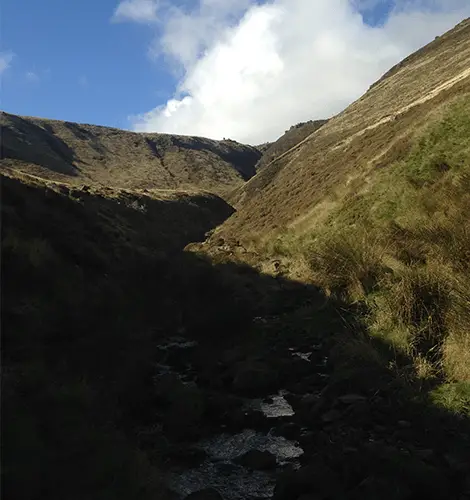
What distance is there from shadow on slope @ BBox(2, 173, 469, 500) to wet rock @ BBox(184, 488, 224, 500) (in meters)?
0.37

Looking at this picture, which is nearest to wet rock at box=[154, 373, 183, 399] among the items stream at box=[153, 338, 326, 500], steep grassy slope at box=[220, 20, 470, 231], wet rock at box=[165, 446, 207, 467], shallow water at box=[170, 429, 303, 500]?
stream at box=[153, 338, 326, 500]

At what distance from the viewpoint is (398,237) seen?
41.8ft

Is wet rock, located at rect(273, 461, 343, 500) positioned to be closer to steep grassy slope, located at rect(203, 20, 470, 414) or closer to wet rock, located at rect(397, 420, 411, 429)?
wet rock, located at rect(397, 420, 411, 429)

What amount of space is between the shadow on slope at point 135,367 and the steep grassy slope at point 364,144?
297 inches

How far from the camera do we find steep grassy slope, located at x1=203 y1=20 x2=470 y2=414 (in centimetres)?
820

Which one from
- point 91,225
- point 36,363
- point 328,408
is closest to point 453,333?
point 328,408

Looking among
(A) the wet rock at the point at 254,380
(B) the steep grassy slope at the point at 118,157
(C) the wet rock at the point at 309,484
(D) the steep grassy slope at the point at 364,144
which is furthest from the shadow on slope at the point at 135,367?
(B) the steep grassy slope at the point at 118,157

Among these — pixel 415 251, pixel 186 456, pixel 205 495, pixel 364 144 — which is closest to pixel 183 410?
pixel 186 456

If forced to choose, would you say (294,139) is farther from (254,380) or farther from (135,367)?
(254,380)

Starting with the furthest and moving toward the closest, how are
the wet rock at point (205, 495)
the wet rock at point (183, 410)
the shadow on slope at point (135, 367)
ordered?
the wet rock at point (183, 410), the wet rock at point (205, 495), the shadow on slope at point (135, 367)

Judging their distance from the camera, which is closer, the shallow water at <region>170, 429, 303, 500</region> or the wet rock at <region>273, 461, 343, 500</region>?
the wet rock at <region>273, 461, 343, 500</region>

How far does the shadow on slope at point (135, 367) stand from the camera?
210 inches

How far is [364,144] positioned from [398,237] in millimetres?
20619

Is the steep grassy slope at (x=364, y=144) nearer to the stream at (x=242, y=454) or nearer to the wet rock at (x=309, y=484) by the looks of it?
the stream at (x=242, y=454)
